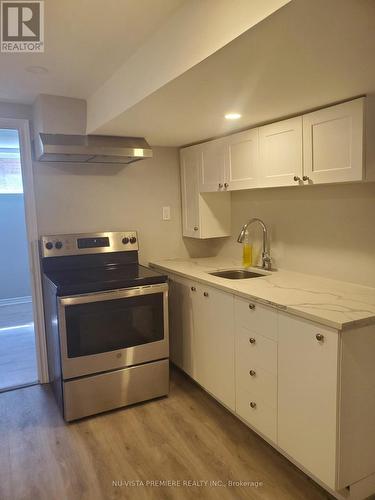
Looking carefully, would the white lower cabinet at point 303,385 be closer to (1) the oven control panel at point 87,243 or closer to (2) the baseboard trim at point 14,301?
(1) the oven control panel at point 87,243

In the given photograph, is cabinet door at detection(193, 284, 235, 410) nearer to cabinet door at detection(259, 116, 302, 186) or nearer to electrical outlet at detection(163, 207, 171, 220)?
cabinet door at detection(259, 116, 302, 186)

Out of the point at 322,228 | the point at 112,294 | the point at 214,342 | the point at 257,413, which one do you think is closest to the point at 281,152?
the point at 322,228

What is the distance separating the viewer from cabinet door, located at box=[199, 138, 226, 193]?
9.10 feet

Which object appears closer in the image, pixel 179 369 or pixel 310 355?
pixel 310 355

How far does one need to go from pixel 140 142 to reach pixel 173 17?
1.29 m

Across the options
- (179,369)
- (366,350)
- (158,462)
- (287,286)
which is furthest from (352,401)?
(179,369)

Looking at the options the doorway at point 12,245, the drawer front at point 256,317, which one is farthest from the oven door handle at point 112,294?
the doorway at point 12,245

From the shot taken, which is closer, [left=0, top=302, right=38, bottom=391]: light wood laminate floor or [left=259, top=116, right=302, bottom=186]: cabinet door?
[left=259, top=116, right=302, bottom=186]: cabinet door

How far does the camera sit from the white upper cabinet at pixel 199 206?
122 inches

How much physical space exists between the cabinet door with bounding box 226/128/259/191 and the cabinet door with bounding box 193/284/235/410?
759 mm

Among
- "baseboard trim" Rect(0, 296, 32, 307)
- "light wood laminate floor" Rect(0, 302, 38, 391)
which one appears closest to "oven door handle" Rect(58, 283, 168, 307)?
"light wood laminate floor" Rect(0, 302, 38, 391)

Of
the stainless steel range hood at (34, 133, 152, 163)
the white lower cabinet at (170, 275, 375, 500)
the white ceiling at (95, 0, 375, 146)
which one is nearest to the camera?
the white ceiling at (95, 0, 375, 146)

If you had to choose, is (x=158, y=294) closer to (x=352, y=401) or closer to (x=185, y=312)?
(x=185, y=312)

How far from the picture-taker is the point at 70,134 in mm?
2545
